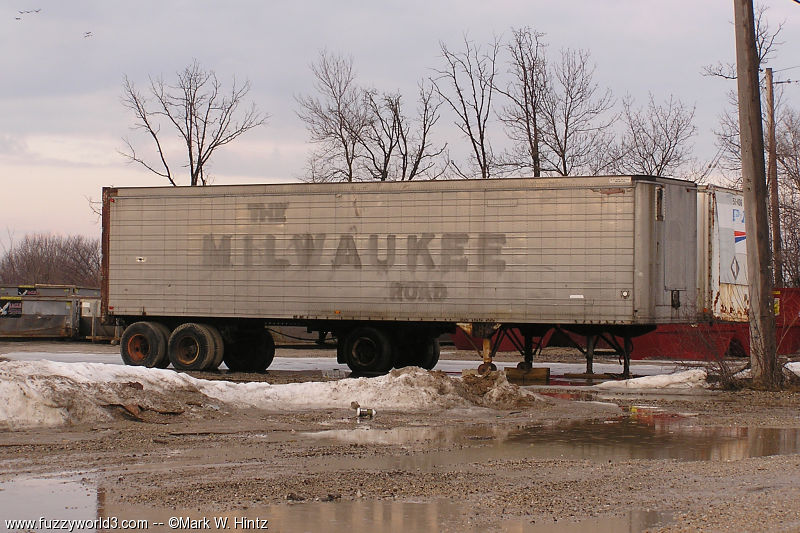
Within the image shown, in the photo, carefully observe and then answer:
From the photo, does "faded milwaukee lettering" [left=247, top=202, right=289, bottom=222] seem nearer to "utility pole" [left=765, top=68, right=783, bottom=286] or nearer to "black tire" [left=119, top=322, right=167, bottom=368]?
"black tire" [left=119, top=322, right=167, bottom=368]

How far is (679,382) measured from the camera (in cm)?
1931

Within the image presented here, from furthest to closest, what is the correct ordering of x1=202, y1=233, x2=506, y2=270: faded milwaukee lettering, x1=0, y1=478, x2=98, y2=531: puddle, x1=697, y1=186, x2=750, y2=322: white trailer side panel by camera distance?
x1=697, y1=186, x2=750, y2=322: white trailer side panel < x1=202, y1=233, x2=506, y2=270: faded milwaukee lettering < x1=0, y1=478, x2=98, y2=531: puddle

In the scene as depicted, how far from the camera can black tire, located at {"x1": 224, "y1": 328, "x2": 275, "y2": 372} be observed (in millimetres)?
24188

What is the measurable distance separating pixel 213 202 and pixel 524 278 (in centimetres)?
729

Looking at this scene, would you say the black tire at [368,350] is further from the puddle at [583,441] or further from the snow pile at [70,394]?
the puddle at [583,441]

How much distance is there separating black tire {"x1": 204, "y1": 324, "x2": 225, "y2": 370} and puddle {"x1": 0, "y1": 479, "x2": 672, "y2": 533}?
50.0ft

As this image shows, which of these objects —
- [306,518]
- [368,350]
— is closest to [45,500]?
[306,518]

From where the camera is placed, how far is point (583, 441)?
456 inches

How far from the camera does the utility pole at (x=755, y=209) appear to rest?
59.2 ft

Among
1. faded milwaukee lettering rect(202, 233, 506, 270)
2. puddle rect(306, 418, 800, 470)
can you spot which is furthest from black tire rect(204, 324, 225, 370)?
puddle rect(306, 418, 800, 470)

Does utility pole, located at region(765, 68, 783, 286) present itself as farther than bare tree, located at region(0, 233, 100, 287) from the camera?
No

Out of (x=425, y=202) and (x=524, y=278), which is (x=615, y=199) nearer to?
(x=524, y=278)

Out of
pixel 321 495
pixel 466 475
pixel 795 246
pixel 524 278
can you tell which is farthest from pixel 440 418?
pixel 795 246

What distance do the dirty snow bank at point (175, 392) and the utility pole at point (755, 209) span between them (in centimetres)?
490
